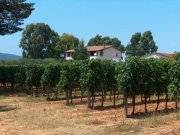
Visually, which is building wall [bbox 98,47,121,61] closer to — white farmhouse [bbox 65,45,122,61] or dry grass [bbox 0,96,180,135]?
white farmhouse [bbox 65,45,122,61]

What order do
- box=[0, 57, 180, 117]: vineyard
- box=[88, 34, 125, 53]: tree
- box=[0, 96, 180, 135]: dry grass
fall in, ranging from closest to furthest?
box=[0, 96, 180, 135]: dry grass → box=[0, 57, 180, 117]: vineyard → box=[88, 34, 125, 53]: tree

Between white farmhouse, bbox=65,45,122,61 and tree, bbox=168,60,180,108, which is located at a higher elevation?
→ white farmhouse, bbox=65,45,122,61

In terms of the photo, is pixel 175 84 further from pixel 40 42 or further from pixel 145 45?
pixel 145 45

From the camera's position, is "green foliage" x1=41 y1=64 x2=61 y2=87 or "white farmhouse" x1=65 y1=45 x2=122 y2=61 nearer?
"green foliage" x1=41 y1=64 x2=61 y2=87

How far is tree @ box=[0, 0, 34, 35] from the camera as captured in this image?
39062mm

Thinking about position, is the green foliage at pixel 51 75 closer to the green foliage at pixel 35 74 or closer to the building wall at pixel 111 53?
the green foliage at pixel 35 74

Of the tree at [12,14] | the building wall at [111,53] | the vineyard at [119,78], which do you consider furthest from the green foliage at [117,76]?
the building wall at [111,53]

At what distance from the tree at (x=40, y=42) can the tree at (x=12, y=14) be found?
48376 mm

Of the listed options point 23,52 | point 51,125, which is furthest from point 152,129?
point 23,52

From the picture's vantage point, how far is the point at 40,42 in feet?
297

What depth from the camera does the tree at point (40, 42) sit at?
90.7m

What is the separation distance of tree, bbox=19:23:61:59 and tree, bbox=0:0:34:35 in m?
48.4

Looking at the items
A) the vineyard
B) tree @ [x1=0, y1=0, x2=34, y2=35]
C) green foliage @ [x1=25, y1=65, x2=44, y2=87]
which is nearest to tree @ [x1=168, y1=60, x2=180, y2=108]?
the vineyard

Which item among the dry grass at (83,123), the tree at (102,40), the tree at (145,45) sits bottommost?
the dry grass at (83,123)
